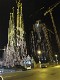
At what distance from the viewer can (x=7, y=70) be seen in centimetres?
4675

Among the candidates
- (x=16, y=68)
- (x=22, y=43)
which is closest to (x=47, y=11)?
(x=22, y=43)

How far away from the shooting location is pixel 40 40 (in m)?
109

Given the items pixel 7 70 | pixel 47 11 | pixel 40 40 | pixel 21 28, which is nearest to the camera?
pixel 7 70

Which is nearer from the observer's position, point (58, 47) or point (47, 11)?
point (47, 11)

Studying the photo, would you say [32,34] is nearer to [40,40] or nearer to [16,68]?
[40,40]

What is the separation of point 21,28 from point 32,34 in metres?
12.8

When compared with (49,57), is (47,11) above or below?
above

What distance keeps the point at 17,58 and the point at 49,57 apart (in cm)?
2306

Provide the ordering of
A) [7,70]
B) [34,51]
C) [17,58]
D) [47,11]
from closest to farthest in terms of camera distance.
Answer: [7,70], [47,11], [17,58], [34,51]

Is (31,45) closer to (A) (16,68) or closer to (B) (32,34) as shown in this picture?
(B) (32,34)

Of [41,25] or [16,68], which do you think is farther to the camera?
[41,25]

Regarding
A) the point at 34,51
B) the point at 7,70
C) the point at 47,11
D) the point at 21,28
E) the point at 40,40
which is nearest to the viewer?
the point at 7,70

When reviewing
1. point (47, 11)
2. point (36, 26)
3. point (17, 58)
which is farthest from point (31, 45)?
point (47, 11)

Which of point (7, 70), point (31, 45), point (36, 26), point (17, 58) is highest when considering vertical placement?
point (36, 26)
